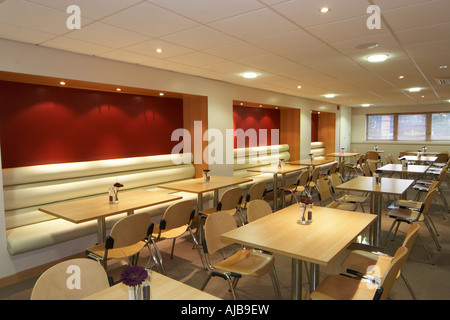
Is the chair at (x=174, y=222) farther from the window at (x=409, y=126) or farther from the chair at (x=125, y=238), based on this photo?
the window at (x=409, y=126)

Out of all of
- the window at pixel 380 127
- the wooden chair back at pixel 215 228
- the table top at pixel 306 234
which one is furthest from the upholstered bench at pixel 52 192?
the window at pixel 380 127

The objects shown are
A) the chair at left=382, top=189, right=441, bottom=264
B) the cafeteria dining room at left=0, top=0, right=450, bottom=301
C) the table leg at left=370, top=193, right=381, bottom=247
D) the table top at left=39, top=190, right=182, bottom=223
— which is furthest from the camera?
the table leg at left=370, top=193, right=381, bottom=247

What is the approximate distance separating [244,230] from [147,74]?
333 centimetres

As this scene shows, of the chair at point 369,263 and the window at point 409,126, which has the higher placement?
the window at point 409,126

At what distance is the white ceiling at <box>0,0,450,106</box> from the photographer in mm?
2645

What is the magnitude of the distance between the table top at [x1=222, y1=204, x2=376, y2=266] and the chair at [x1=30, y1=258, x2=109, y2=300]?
1019 millimetres

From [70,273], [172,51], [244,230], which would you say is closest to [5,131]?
[172,51]

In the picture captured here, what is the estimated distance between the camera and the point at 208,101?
6113 mm

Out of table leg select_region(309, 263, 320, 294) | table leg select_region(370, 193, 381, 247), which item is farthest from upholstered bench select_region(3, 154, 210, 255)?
table leg select_region(370, 193, 381, 247)

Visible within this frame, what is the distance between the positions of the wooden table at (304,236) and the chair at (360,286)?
197 millimetres

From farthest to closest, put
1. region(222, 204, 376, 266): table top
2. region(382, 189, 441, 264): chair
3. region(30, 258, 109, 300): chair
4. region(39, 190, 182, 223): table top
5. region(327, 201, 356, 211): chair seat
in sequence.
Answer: region(327, 201, 356, 211): chair seat
region(382, 189, 441, 264): chair
region(39, 190, 182, 223): table top
region(222, 204, 376, 266): table top
region(30, 258, 109, 300): chair

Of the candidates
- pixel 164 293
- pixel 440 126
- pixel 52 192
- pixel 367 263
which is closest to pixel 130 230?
pixel 164 293

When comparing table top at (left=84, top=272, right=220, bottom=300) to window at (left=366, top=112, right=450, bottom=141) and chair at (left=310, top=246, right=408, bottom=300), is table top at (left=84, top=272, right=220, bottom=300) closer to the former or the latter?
chair at (left=310, top=246, right=408, bottom=300)

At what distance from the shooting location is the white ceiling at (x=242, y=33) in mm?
2645
